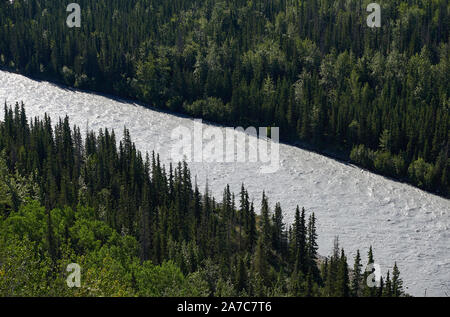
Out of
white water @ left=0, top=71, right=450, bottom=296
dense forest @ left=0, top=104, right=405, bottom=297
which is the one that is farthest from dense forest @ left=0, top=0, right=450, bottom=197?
dense forest @ left=0, top=104, right=405, bottom=297

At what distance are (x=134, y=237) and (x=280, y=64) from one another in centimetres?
7355

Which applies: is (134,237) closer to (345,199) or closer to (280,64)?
(345,199)

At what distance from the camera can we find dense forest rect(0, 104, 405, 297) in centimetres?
6156

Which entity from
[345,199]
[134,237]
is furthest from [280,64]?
[134,237]

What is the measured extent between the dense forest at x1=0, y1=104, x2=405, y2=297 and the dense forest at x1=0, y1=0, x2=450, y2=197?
96.2ft

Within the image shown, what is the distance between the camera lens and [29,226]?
71.1 meters

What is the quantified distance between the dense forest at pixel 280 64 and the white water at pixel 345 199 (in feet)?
18.0

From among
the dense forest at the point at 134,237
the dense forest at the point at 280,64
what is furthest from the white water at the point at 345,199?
the dense forest at the point at 280,64

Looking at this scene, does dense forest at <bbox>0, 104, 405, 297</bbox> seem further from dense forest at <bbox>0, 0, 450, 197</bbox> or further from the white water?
dense forest at <bbox>0, 0, 450, 197</bbox>

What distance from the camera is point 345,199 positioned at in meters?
102

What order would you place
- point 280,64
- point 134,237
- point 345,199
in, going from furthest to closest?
point 280,64
point 345,199
point 134,237

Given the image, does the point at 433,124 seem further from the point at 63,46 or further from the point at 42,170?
the point at 63,46

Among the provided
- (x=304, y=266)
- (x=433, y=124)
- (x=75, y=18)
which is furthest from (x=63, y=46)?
(x=304, y=266)

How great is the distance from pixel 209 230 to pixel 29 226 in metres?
22.7
